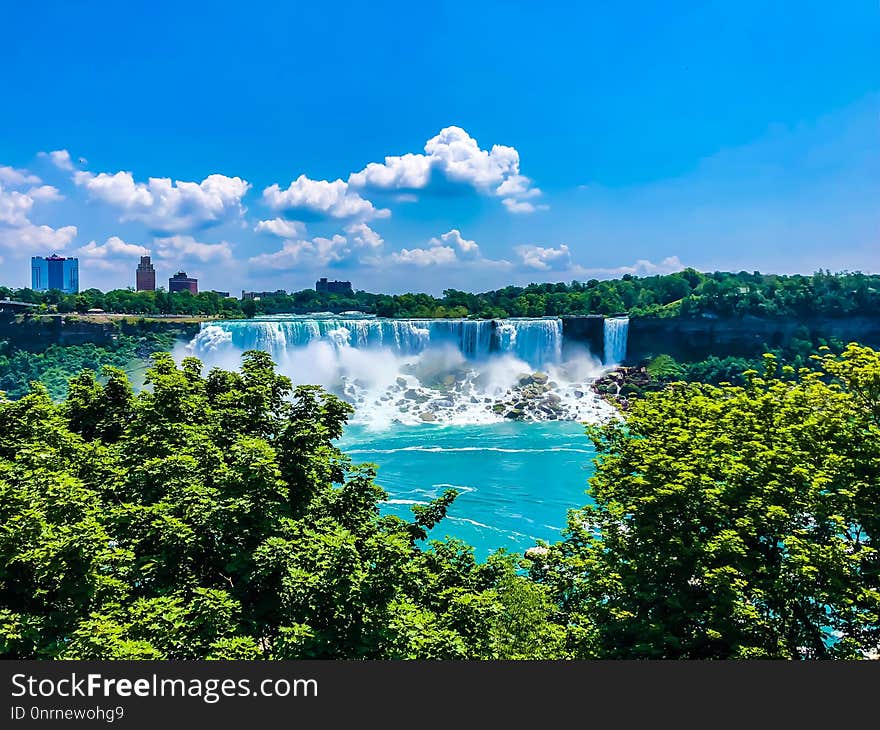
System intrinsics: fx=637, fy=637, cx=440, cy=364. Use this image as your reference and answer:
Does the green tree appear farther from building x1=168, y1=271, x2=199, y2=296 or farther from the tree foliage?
building x1=168, y1=271, x2=199, y2=296

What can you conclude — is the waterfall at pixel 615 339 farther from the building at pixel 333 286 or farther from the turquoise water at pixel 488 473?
the building at pixel 333 286

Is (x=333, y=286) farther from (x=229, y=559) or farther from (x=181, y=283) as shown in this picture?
(x=229, y=559)

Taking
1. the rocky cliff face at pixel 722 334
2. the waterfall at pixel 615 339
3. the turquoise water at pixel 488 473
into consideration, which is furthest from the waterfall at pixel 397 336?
the turquoise water at pixel 488 473

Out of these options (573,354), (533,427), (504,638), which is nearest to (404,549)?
(504,638)

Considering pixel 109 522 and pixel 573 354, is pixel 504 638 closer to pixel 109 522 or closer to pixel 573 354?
pixel 109 522

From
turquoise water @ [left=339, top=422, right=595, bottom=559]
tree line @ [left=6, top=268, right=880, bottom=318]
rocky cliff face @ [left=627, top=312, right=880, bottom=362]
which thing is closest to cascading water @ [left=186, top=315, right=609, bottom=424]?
turquoise water @ [left=339, top=422, right=595, bottom=559]
